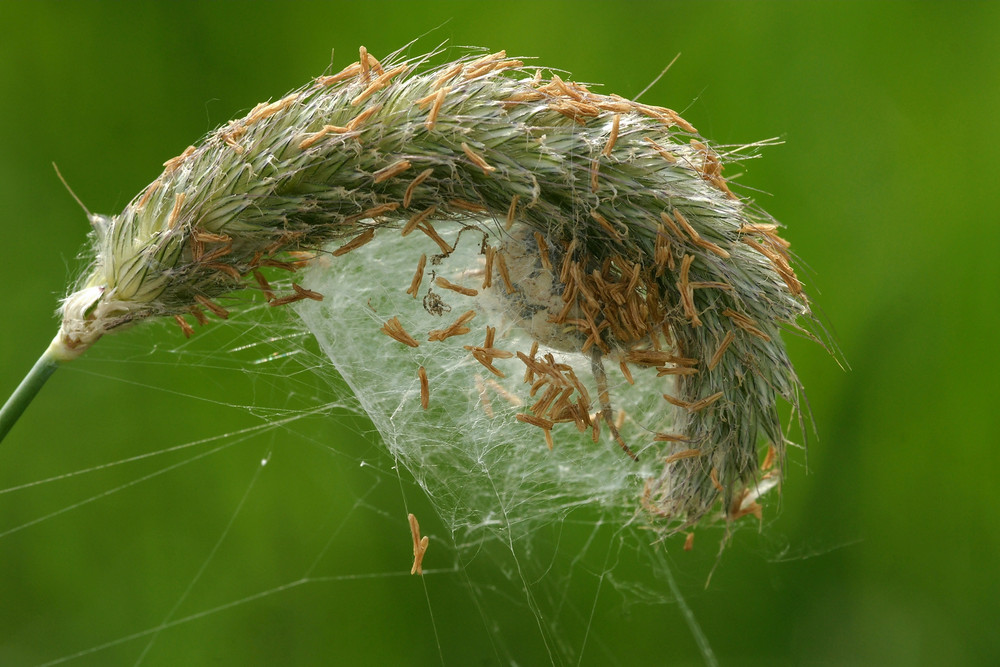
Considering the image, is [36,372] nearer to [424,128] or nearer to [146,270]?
[146,270]

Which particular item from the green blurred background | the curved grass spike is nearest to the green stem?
the curved grass spike

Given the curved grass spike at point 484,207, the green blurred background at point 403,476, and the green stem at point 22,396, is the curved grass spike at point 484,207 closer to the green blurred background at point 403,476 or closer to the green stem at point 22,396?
the green stem at point 22,396

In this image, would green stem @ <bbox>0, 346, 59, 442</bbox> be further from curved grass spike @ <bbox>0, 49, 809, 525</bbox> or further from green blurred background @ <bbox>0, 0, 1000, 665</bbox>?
green blurred background @ <bbox>0, 0, 1000, 665</bbox>

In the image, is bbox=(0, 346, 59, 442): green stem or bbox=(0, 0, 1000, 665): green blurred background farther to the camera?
bbox=(0, 0, 1000, 665): green blurred background

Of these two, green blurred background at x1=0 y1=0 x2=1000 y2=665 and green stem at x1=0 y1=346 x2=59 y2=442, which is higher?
green stem at x1=0 y1=346 x2=59 y2=442

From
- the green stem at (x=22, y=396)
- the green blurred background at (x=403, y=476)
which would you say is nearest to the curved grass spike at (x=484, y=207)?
the green stem at (x=22, y=396)
